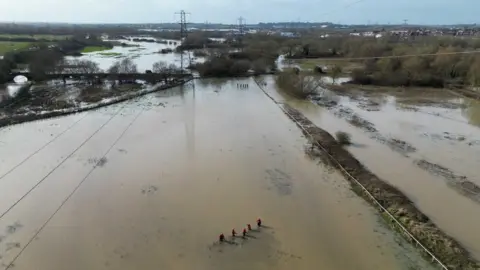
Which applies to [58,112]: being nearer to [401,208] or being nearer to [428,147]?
[401,208]

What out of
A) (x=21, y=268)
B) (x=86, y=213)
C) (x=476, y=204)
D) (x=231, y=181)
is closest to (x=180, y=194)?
(x=231, y=181)

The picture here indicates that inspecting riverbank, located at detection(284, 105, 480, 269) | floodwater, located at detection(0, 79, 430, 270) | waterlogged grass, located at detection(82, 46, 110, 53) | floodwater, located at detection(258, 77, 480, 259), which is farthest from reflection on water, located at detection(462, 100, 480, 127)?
waterlogged grass, located at detection(82, 46, 110, 53)

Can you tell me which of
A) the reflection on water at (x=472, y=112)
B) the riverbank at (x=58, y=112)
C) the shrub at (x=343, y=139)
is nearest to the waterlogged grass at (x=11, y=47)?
Result: the riverbank at (x=58, y=112)

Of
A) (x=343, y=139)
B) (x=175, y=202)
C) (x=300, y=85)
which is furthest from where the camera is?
(x=300, y=85)

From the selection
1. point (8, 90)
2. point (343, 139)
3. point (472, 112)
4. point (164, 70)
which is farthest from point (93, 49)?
point (472, 112)

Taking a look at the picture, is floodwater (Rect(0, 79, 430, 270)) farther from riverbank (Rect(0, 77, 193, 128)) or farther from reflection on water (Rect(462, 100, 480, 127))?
reflection on water (Rect(462, 100, 480, 127))

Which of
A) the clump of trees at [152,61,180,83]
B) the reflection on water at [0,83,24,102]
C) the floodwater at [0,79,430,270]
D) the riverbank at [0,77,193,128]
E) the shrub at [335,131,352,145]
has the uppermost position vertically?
the clump of trees at [152,61,180,83]
